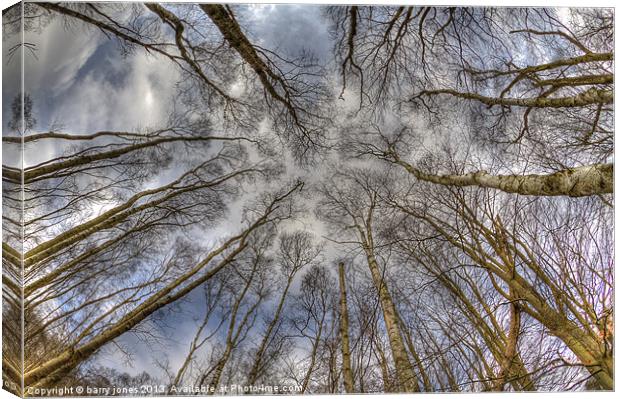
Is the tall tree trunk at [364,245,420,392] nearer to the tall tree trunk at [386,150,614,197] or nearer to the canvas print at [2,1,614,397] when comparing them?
the canvas print at [2,1,614,397]

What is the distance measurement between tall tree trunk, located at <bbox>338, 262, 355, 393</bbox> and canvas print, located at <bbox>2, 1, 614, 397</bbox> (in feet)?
0.05

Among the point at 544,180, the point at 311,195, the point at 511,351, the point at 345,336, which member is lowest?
the point at 511,351

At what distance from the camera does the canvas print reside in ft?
8.56

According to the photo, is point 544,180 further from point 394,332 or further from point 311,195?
point 311,195

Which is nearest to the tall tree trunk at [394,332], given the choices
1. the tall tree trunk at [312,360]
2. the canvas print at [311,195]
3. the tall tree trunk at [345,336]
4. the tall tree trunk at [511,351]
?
the canvas print at [311,195]

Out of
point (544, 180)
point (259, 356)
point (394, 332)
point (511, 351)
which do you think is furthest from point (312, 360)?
point (544, 180)

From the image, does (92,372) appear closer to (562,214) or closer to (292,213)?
(292,213)

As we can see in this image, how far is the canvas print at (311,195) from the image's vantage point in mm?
2609

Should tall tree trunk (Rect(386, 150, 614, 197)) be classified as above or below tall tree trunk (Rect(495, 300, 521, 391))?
above

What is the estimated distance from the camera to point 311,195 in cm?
275

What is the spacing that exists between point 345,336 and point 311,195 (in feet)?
3.97

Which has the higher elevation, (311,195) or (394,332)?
(311,195)

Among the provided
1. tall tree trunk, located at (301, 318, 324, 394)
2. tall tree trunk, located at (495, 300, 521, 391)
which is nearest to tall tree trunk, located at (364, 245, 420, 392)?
tall tree trunk, located at (301, 318, 324, 394)

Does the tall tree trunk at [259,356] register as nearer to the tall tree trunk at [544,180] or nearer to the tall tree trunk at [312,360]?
the tall tree trunk at [312,360]
